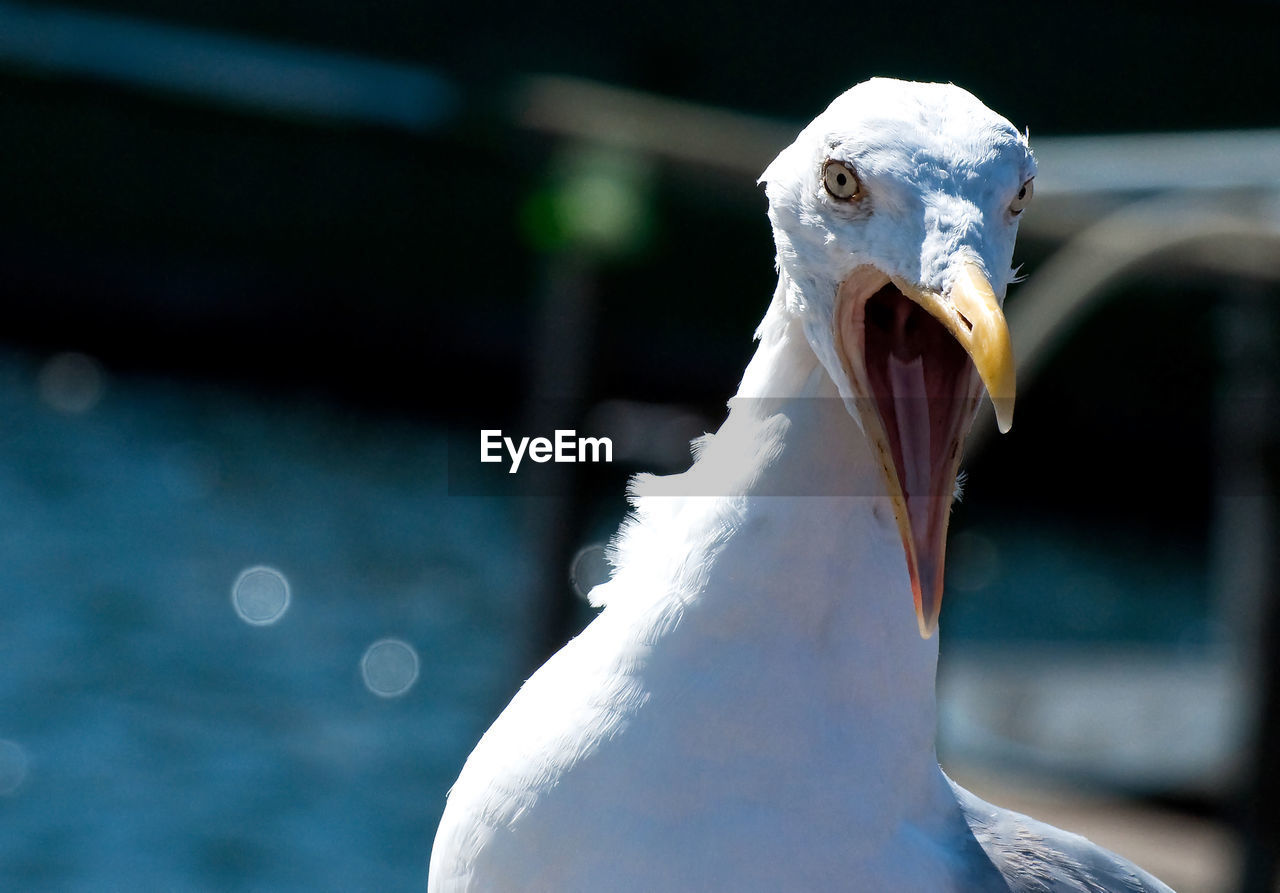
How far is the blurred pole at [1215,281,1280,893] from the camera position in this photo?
11.9 feet

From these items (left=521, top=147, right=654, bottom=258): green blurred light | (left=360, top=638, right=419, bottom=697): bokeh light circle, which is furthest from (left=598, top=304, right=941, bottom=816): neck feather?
(left=360, top=638, right=419, bottom=697): bokeh light circle

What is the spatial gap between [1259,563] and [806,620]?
7.21 ft

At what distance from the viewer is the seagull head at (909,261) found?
167 centimetres

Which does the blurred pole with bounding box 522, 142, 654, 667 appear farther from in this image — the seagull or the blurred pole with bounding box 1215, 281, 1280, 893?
the seagull

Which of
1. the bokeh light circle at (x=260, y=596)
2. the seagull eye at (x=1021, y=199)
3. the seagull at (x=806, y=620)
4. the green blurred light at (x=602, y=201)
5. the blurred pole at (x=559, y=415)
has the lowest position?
the seagull at (x=806, y=620)

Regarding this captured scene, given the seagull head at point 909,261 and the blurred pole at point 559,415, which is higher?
the blurred pole at point 559,415

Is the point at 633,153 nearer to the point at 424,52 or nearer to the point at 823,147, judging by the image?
the point at 823,147

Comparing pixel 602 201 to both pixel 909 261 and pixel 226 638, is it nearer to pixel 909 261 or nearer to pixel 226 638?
pixel 909 261

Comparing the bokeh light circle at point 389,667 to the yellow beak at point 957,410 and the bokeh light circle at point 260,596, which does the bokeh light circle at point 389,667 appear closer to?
the bokeh light circle at point 260,596

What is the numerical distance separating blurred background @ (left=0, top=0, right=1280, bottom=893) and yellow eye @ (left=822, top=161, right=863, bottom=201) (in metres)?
5.54

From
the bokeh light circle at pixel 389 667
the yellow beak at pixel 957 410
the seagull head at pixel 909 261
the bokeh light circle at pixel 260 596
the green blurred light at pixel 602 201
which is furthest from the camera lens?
the bokeh light circle at pixel 260 596

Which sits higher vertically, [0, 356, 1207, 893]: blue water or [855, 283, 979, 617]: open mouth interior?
[0, 356, 1207, 893]: blue water

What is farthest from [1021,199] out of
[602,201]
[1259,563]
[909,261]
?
[602,201]

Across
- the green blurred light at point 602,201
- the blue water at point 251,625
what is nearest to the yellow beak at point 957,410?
the green blurred light at point 602,201
